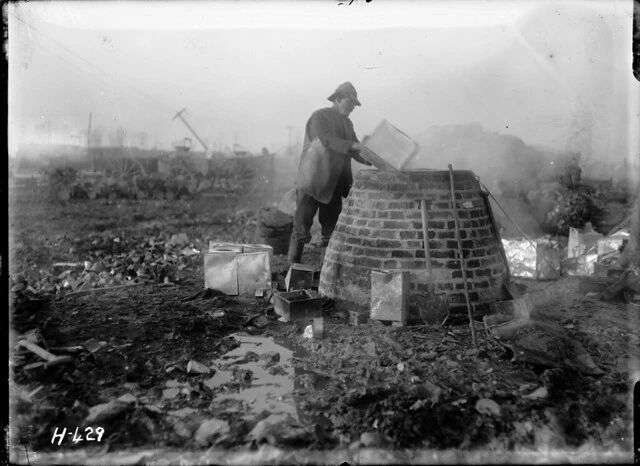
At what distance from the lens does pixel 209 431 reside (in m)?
3.04

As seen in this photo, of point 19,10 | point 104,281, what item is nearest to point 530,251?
point 104,281

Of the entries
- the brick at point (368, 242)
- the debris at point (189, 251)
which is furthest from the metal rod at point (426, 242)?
the debris at point (189, 251)

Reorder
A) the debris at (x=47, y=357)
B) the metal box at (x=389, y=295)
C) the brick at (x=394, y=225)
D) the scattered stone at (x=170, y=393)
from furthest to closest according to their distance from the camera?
the brick at (x=394, y=225) → the metal box at (x=389, y=295) → the debris at (x=47, y=357) → the scattered stone at (x=170, y=393)

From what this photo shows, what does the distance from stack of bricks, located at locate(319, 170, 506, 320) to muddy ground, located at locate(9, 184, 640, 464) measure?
37 cm

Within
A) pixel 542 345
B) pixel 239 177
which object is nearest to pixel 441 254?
pixel 542 345

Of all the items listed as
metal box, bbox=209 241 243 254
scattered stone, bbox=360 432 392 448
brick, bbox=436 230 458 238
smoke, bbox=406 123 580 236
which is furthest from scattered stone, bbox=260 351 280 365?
smoke, bbox=406 123 580 236

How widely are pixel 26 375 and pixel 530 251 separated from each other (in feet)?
20.7

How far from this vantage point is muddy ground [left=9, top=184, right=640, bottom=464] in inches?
115

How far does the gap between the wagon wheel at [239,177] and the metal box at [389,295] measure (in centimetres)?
1553

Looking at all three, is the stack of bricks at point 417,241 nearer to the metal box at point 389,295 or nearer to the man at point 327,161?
the metal box at point 389,295

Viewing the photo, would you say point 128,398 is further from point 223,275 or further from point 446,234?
point 446,234

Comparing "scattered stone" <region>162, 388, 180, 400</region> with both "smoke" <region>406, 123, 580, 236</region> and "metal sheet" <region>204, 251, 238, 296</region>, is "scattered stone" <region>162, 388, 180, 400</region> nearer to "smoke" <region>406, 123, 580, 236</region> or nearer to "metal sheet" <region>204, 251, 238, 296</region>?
"metal sheet" <region>204, 251, 238, 296</region>

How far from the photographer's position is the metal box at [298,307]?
507 centimetres

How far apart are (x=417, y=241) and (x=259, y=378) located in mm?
2156
